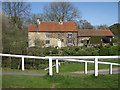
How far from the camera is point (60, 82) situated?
3.41m

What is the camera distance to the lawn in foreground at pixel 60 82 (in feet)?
10.4

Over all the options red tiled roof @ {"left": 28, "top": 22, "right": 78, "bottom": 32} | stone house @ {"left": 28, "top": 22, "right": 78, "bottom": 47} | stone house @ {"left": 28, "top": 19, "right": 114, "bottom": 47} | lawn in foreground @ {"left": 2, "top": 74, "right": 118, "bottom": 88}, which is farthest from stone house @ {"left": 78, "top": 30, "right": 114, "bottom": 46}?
lawn in foreground @ {"left": 2, "top": 74, "right": 118, "bottom": 88}

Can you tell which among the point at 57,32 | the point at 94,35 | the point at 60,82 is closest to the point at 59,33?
the point at 57,32

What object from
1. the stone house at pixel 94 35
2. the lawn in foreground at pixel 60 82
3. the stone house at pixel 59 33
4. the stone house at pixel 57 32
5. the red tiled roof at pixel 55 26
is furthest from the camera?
the red tiled roof at pixel 55 26

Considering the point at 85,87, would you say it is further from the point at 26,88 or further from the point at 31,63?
the point at 31,63

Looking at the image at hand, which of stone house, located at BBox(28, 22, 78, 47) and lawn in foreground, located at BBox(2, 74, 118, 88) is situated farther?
stone house, located at BBox(28, 22, 78, 47)

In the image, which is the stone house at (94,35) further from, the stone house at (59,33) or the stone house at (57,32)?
the stone house at (57,32)

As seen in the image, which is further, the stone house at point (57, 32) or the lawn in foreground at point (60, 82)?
the stone house at point (57, 32)

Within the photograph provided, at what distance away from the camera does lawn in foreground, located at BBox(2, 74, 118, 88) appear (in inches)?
125

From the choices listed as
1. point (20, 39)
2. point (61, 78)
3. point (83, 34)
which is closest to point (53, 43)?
point (83, 34)

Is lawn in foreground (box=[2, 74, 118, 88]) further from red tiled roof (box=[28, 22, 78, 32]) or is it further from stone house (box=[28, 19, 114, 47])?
red tiled roof (box=[28, 22, 78, 32])

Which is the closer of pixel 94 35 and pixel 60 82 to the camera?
pixel 60 82

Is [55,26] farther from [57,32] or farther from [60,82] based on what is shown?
[60,82]

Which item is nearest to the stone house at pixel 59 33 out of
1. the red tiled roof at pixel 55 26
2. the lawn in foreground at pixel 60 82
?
the red tiled roof at pixel 55 26
